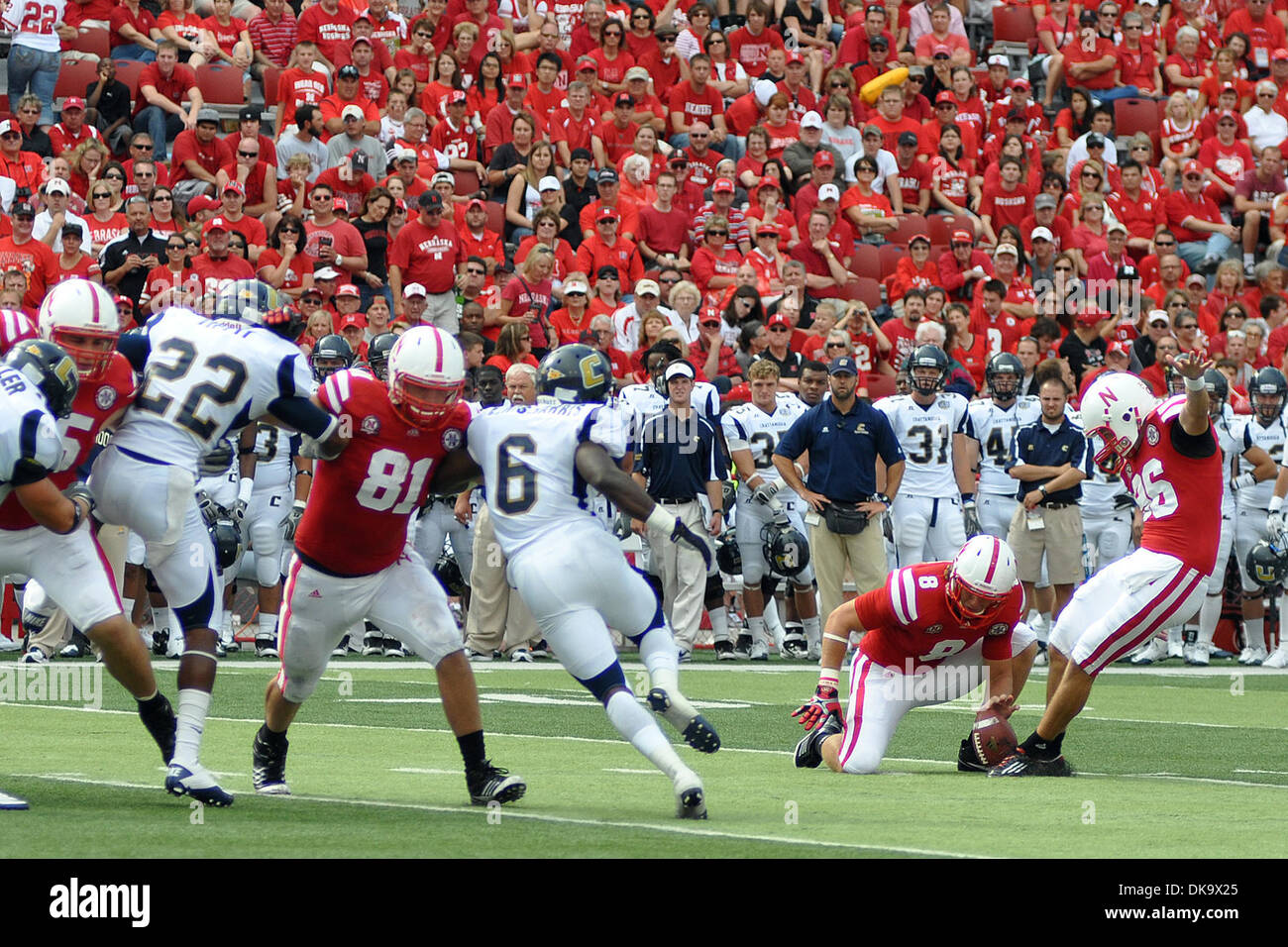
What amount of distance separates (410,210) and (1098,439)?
8632mm

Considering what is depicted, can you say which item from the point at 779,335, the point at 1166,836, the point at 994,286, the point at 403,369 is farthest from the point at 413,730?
the point at 994,286

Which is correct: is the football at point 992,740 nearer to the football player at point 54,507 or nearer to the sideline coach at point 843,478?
the football player at point 54,507

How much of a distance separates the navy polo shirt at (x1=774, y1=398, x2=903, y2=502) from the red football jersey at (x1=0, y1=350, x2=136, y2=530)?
6540mm

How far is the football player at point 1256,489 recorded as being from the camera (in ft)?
45.8

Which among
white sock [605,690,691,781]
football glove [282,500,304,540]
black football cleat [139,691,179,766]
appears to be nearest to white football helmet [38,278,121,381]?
black football cleat [139,691,179,766]

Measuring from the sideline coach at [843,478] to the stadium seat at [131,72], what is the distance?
681 cm

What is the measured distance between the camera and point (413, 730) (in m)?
9.44

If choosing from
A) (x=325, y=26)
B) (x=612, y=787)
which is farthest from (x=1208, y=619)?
(x=325, y=26)

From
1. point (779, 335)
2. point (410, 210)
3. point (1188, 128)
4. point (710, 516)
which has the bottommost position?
point (710, 516)

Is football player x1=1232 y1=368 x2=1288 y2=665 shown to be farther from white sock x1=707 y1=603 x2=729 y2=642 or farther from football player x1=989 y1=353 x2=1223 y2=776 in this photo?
football player x1=989 y1=353 x2=1223 y2=776

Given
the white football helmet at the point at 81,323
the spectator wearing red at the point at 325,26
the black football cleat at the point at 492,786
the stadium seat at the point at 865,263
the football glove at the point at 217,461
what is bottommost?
the black football cleat at the point at 492,786

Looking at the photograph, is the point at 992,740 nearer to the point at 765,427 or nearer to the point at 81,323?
the point at 81,323

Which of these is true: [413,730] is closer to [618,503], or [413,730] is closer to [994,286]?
[618,503]

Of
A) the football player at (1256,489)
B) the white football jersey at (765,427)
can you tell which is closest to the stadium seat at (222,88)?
the white football jersey at (765,427)
